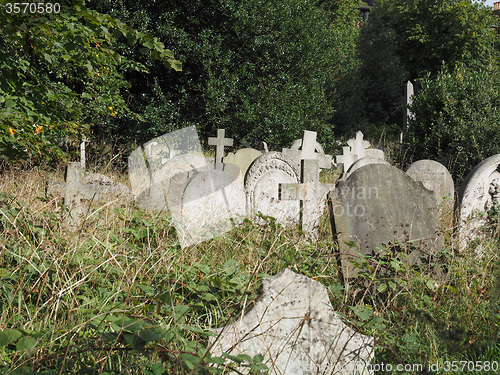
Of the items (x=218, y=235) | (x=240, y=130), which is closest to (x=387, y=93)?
(x=240, y=130)

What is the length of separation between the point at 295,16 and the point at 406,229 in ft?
31.8

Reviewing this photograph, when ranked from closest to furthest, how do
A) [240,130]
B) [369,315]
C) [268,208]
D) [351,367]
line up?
[351,367] → [369,315] → [268,208] → [240,130]

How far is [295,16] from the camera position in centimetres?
1201

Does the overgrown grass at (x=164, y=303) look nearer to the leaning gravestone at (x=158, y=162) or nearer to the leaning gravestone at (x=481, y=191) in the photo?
the leaning gravestone at (x=481, y=191)

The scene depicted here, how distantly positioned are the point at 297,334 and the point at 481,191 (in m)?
3.98

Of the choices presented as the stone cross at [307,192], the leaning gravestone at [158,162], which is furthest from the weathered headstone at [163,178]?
the stone cross at [307,192]

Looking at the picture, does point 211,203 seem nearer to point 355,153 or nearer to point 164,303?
point 164,303

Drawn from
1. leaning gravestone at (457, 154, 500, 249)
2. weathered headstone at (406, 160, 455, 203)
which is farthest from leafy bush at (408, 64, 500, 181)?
leaning gravestone at (457, 154, 500, 249)

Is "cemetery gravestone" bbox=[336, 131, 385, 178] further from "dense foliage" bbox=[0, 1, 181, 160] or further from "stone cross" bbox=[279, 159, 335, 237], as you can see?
"dense foliage" bbox=[0, 1, 181, 160]

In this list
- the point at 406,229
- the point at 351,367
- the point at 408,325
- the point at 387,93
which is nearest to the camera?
the point at 351,367

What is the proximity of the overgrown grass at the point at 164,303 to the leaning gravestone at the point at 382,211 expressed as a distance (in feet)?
0.71

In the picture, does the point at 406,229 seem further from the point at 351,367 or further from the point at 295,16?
the point at 295,16

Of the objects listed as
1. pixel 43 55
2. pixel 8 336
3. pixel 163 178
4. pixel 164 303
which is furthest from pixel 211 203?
pixel 8 336

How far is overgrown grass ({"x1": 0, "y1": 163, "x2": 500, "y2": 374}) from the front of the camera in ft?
6.17
